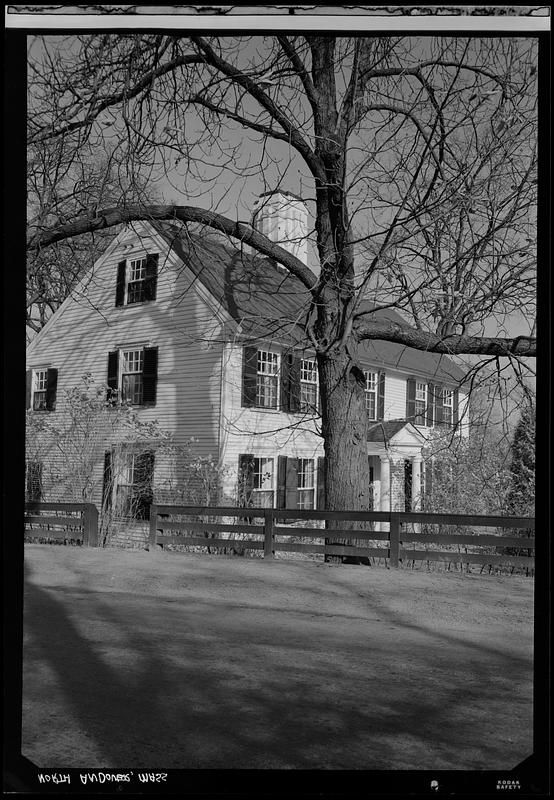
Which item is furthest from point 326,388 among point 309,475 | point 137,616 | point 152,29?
point 152,29

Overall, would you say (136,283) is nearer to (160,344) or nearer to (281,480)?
(160,344)

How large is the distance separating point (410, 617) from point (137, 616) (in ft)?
8.33

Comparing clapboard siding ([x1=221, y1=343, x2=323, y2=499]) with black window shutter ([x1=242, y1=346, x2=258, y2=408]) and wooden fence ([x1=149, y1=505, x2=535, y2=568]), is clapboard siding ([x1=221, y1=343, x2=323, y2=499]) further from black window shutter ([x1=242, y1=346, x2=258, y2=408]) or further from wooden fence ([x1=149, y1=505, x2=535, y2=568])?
wooden fence ([x1=149, y1=505, x2=535, y2=568])

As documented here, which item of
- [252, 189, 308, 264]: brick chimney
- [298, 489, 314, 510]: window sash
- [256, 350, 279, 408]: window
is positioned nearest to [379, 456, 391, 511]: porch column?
[298, 489, 314, 510]: window sash

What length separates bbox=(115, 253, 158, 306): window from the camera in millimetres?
13992

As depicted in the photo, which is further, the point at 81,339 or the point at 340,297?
the point at 81,339

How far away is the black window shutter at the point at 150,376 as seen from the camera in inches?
525

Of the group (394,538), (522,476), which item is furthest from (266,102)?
(522,476)

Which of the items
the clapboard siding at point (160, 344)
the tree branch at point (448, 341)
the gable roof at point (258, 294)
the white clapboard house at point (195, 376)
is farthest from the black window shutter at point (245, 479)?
the tree branch at point (448, 341)

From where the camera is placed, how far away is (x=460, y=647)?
592cm

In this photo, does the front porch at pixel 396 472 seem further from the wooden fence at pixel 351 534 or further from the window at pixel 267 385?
the wooden fence at pixel 351 534

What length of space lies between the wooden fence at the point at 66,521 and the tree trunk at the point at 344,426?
365 cm

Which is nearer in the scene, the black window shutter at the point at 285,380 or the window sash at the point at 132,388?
the black window shutter at the point at 285,380
